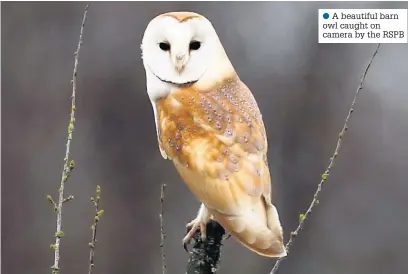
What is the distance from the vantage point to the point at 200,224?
848mm

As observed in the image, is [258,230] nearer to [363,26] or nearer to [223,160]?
[223,160]

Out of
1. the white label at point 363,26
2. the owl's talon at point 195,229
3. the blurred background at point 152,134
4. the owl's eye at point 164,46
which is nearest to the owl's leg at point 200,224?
the owl's talon at point 195,229

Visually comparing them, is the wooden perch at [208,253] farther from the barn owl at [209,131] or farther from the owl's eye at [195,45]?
the owl's eye at [195,45]

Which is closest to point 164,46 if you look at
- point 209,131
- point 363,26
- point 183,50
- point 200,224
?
point 183,50

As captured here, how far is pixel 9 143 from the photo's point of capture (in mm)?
1069

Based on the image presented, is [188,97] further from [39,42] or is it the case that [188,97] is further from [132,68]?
[39,42]

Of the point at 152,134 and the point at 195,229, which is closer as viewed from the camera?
the point at 195,229

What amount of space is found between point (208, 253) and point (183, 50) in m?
0.29

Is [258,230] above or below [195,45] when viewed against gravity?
below

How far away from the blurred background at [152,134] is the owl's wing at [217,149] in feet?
0.49

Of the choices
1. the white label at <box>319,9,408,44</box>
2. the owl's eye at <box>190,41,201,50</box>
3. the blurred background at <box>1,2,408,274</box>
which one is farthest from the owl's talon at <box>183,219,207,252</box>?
the white label at <box>319,9,408,44</box>

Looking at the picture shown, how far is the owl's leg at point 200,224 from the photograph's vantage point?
2.75 ft

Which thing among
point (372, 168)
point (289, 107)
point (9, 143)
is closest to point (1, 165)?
point (9, 143)

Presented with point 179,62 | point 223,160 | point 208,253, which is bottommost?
point 208,253
